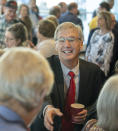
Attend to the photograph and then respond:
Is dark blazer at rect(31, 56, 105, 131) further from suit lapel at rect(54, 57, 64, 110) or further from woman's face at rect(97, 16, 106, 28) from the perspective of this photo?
woman's face at rect(97, 16, 106, 28)

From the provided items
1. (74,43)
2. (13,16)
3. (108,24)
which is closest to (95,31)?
(108,24)

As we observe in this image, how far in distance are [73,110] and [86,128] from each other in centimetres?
16

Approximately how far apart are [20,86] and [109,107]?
2.07 ft

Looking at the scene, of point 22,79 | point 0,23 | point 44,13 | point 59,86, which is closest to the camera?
point 22,79

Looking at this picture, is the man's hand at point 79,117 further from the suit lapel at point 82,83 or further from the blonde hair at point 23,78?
the blonde hair at point 23,78

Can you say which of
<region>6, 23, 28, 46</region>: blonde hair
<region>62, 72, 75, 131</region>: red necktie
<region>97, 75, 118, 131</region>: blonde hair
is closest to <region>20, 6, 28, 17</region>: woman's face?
<region>6, 23, 28, 46</region>: blonde hair

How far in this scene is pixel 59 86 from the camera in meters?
2.29

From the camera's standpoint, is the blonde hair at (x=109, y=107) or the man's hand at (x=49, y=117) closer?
the blonde hair at (x=109, y=107)

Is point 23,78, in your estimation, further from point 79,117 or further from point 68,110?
point 68,110

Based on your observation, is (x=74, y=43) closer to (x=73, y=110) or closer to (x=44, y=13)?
(x=73, y=110)

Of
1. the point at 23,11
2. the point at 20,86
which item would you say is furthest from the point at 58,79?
the point at 23,11

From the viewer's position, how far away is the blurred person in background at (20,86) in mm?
1054

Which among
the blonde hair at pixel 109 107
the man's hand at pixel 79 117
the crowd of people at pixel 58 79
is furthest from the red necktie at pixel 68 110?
the blonde hair at pixel 109 107

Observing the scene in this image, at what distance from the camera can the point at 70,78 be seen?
235 centimetres
